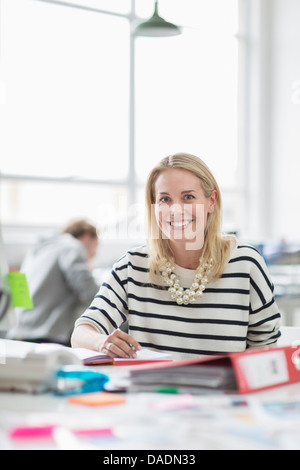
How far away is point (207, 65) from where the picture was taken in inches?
250

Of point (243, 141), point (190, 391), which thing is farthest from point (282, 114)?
point (190, 391)

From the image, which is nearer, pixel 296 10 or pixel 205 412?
pixel 205 412

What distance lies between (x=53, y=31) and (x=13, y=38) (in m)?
0.38

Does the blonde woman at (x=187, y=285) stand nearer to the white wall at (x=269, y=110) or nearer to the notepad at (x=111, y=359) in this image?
the notepad at (x=111, y=359)

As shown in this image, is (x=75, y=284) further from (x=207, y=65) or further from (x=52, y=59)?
(x=207, y=65)

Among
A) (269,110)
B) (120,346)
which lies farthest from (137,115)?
(120,346)

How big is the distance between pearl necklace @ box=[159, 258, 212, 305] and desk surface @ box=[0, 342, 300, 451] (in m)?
0.69

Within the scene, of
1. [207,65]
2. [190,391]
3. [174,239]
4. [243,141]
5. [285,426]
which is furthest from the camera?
[243,141]

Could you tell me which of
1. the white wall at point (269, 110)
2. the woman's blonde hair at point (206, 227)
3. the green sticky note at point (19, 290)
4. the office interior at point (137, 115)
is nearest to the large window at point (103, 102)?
the office interior at point (137, 115)

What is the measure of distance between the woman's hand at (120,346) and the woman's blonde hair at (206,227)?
40cm

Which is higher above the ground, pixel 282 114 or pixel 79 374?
pixel 282 114

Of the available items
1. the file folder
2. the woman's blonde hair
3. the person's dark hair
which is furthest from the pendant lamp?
the file folder

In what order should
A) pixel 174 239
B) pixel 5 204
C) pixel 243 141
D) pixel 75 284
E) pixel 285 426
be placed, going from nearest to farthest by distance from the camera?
pixel 285 426
pixel 174 239
pixel 75 284
pixel 5 204
pixel 243 141

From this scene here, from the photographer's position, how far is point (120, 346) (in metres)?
1.46
